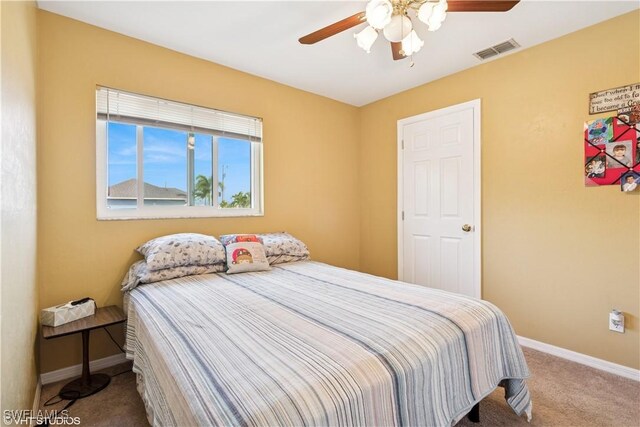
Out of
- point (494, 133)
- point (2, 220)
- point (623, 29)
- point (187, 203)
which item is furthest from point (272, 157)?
point (623, 29)

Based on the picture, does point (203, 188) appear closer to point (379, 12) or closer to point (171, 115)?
point (171, 115)

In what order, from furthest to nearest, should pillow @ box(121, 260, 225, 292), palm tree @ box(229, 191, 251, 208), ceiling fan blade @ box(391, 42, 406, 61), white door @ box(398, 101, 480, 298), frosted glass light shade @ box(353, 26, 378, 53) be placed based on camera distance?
palm tree @ box(229, 191, 251, 208), white door @ box(398, 101, 480, 298), pillow @ box(121, 260, 225, 292), ceiling fan blade @ box(391, 42, 406, 61), frosted glass light shade @ box(353, 26, 378, 53)

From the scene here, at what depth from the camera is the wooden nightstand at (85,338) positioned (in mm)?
1830

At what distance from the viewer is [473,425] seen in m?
1.63

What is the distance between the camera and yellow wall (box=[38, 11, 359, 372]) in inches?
81.0

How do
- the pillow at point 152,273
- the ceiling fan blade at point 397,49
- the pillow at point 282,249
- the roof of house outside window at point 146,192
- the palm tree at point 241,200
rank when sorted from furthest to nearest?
1. the palm tree at point 241,200
2. the pillow at point 282,249
3. the roof of house outside window at point 146,192
4. the pillow at point 152,273
5. the ceiling fan blade at point 397,49

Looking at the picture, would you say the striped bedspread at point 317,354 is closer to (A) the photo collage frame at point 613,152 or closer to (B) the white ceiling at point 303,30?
(A) the photo collage frame at point 613,152

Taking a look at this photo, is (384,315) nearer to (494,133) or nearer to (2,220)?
(2,220)

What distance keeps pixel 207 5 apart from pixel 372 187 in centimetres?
259

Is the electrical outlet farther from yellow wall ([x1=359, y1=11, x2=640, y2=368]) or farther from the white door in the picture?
the white door

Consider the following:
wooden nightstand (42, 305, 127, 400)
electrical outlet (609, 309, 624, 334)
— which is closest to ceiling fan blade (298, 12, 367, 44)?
wooden nightstand (42, 305, 127, 400)

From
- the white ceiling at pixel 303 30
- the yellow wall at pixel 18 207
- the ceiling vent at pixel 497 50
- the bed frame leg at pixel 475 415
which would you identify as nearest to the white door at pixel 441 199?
the ceiling vent at pixel 497 50

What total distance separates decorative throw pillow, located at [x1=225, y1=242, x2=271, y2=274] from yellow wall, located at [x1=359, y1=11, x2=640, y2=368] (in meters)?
2.06

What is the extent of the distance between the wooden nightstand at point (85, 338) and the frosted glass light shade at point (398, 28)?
245cm
